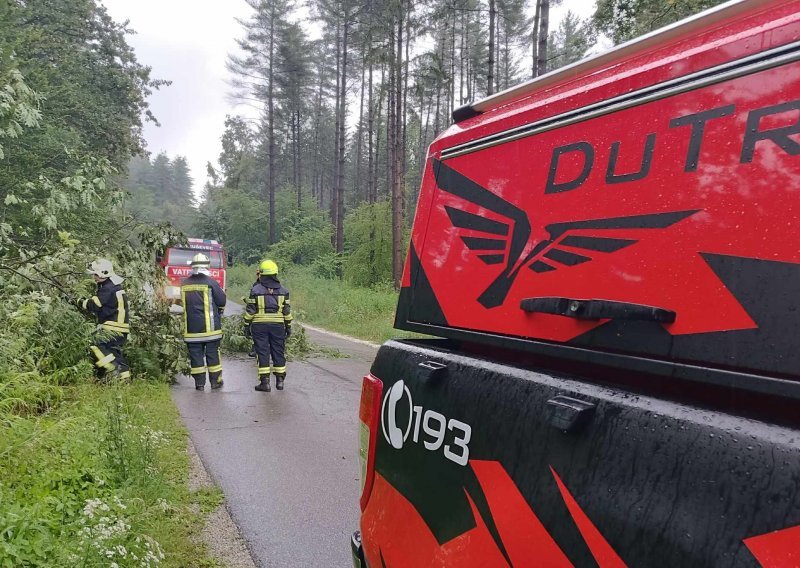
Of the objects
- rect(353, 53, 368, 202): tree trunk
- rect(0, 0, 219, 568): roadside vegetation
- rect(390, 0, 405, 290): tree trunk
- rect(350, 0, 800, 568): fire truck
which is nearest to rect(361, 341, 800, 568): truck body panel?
rect(350, 0, 800, 568): fire truck

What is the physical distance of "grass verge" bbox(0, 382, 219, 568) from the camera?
2.48m

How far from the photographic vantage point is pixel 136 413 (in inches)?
189

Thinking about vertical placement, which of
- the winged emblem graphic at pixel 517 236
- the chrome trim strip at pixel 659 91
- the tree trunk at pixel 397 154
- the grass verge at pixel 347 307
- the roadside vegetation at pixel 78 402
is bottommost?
the grass verge at pixel 347 307

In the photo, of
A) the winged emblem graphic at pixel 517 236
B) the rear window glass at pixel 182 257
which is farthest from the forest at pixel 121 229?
the rear window glass at pixel 182 257

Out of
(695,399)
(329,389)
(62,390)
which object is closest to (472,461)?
(695,399)

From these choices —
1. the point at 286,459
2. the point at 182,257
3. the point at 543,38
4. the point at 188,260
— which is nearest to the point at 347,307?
the point at 188,260

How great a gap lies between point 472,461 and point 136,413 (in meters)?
4.36

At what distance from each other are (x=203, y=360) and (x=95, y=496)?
4.23 m

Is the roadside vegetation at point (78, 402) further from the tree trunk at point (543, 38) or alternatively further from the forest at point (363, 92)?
the tree trunk at point (543, 38)

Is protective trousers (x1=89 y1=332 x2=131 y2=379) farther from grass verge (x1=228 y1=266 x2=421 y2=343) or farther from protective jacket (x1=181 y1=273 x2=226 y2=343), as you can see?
grass verge (x1=228 y1=266 x2=421 y2=343)

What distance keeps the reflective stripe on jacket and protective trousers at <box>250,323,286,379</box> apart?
96mm

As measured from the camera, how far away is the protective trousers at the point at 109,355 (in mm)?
6246

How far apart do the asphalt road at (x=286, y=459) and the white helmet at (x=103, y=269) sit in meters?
1.69

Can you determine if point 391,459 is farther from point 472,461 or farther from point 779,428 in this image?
point 779,428
